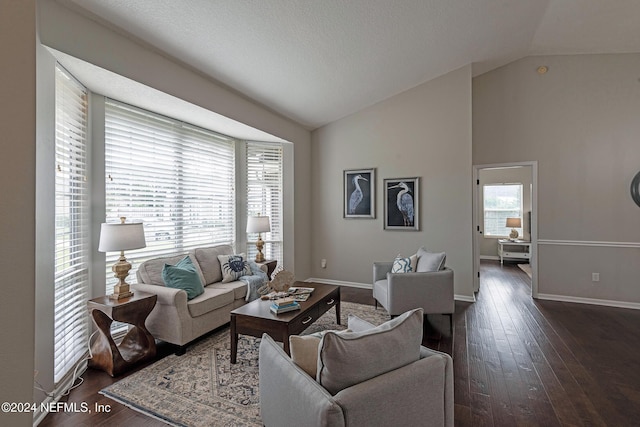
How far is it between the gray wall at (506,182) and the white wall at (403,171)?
3.58 metres

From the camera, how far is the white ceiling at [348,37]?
255 cm

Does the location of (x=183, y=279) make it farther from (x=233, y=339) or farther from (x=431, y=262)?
(x=431, y=262)

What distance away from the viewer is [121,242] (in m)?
2.61

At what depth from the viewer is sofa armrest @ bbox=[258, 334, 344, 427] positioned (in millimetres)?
1184

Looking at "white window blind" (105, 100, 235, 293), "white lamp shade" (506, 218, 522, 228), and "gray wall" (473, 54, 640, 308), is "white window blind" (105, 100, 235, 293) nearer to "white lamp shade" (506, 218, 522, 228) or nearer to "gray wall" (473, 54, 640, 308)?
"gray wall" (473, 54, 640, 308)

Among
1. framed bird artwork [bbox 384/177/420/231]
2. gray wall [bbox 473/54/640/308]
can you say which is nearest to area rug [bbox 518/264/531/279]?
gray wall [bbox 473/54/640/308]

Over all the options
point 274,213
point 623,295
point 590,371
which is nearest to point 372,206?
point 274,213

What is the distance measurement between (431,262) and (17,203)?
360 centimetres

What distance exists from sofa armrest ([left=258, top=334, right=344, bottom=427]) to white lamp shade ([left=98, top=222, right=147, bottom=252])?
1706 millimetres

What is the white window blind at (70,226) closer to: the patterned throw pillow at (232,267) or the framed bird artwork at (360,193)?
the patterned throw pillow at (232,267)

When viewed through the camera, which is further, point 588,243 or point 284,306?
point 588,243

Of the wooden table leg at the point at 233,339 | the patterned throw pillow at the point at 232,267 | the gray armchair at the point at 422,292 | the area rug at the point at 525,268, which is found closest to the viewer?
the wooden table leg at the point at 233,339

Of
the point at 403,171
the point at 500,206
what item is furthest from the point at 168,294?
the point at 500,206

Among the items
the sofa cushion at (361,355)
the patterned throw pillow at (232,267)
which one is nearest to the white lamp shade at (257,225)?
the patterned throw pillow at (232,267)
